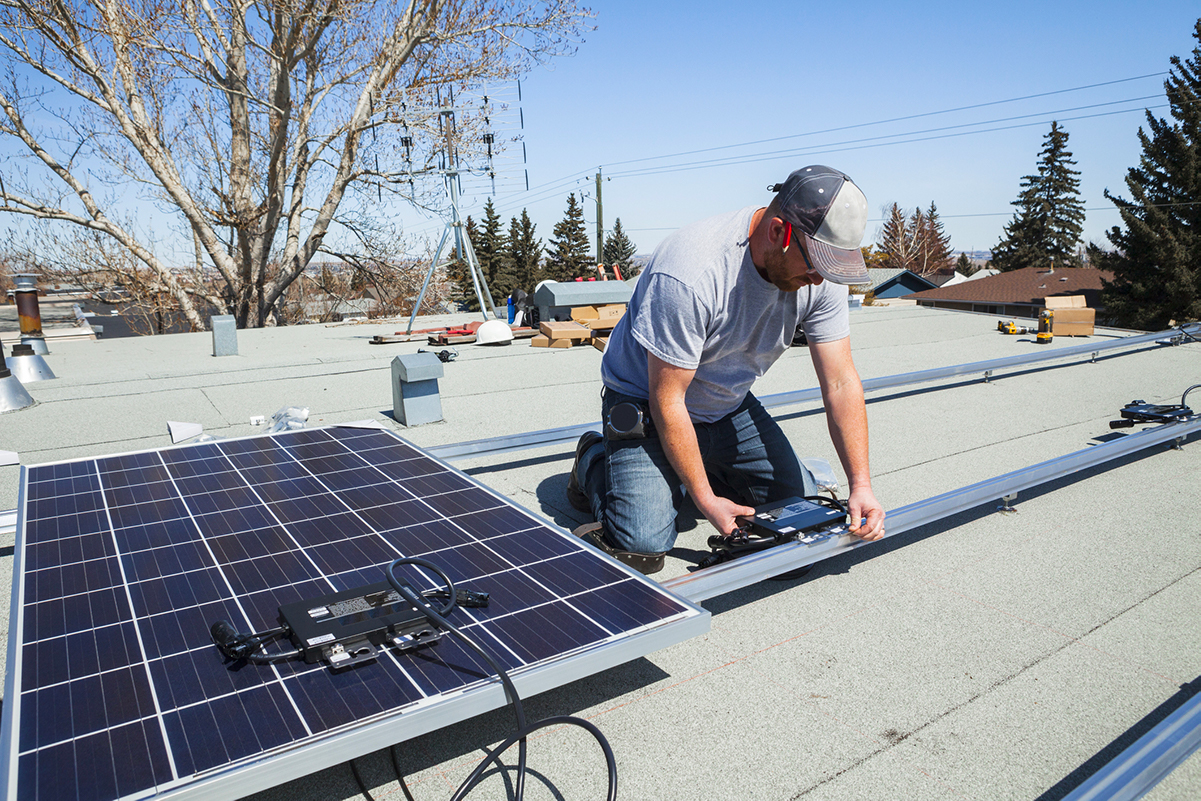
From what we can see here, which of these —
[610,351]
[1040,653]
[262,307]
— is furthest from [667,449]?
[262,307]

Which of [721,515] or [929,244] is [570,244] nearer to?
[929,244]

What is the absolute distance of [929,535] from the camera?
3.64m

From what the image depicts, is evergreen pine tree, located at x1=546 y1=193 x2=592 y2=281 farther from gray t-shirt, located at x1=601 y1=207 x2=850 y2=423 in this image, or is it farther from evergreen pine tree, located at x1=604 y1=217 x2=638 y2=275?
gray t-shirt, located at x1=601 y1=207 x2=850 y2=423

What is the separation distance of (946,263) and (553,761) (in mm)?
108634

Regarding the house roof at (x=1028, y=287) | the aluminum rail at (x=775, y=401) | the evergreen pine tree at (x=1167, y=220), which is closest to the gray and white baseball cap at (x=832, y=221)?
the aluminum rail at (x=775, y=401)

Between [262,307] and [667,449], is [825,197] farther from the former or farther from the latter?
[262,307]

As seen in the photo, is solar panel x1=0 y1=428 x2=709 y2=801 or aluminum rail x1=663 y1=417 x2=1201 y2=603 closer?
solar panel x1=0 y1=428 x2=709 y2=801

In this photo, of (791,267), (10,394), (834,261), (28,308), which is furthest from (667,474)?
(28,308)

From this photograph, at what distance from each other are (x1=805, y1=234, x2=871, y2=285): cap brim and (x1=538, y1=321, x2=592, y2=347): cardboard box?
857 cm

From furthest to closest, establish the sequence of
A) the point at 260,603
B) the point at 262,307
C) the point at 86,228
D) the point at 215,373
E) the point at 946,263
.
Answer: the point at 946,263
the point at 262,307
the point at 86,228
the point at 215,373
the point at 260,603

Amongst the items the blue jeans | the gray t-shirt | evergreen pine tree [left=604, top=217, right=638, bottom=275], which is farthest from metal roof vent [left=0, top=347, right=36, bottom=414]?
evergreen pine tree [left=604, top=217, right=638, bottom=275]

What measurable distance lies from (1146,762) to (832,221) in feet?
5.73

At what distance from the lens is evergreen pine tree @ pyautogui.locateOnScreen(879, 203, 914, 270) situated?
89.1 metres

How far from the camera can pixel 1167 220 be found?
33875mm
